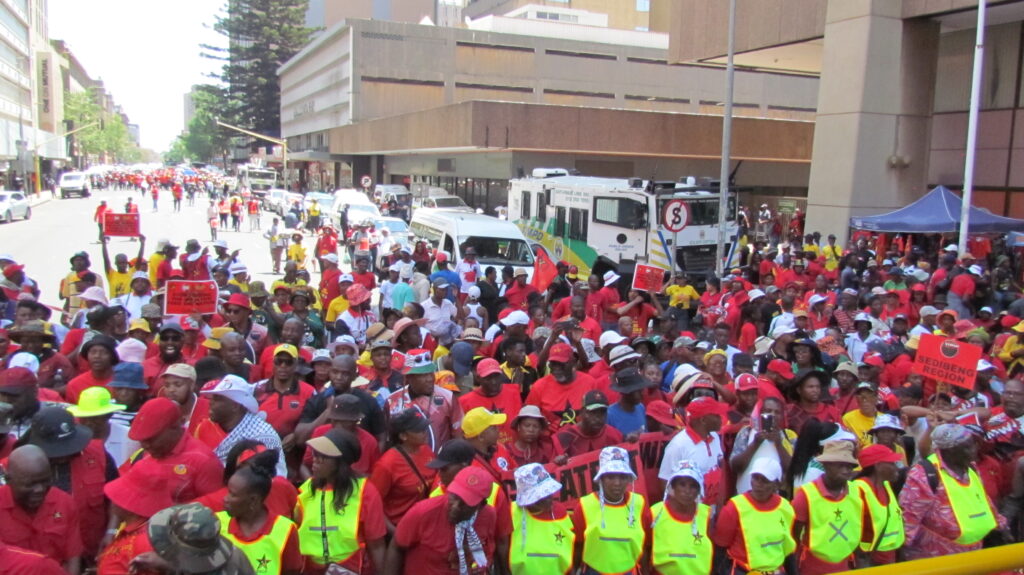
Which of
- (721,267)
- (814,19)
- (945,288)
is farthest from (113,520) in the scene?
(814,19)

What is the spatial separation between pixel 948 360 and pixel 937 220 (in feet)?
37.1

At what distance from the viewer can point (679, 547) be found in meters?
4.12

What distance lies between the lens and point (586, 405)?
5102 millimetres

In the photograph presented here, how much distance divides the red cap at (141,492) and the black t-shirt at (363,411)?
123cm

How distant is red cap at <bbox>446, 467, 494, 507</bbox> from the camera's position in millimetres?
3861

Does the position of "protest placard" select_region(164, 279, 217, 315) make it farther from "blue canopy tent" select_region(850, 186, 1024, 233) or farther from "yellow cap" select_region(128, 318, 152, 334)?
"blue canopy tent" select_region(850, 186, 1024, 233)

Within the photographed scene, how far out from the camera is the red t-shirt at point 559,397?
6.08 meters

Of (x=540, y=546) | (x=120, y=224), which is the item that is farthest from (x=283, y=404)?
(x=120, y=224)

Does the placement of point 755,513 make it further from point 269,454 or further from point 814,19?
point 814,19

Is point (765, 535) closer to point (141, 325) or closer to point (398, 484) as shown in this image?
point (398, 484)

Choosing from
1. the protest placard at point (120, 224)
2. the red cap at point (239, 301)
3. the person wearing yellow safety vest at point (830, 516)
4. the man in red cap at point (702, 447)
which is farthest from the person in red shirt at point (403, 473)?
the protest placard at point (120, 224)

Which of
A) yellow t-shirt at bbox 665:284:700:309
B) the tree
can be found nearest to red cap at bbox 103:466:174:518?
yellow t-shirt at bbox 665:284:700:309

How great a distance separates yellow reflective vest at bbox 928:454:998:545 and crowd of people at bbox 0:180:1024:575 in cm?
1

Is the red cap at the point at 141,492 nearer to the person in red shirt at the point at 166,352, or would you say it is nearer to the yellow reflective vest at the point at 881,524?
the person in red shirt at the point at 166,352
